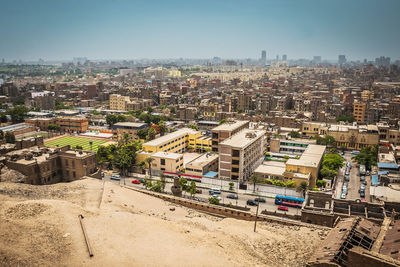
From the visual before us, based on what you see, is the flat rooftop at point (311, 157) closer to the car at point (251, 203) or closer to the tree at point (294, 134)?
the car at point (251, 203)

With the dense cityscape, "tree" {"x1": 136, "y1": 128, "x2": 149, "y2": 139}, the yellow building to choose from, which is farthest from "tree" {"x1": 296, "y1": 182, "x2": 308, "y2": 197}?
the yellow building

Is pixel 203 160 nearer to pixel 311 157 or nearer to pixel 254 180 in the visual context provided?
pixel 254 180

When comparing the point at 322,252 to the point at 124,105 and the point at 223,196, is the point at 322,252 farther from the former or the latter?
the point at 124,105

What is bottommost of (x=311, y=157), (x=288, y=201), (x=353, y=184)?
(x=353, y=184)

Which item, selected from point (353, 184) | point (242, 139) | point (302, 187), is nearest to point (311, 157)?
point (353, 184)

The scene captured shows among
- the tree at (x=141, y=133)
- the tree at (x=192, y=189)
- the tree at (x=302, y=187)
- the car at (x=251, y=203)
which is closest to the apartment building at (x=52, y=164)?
the tree at (x=192, y=189)

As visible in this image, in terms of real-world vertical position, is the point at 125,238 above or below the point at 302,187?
above
